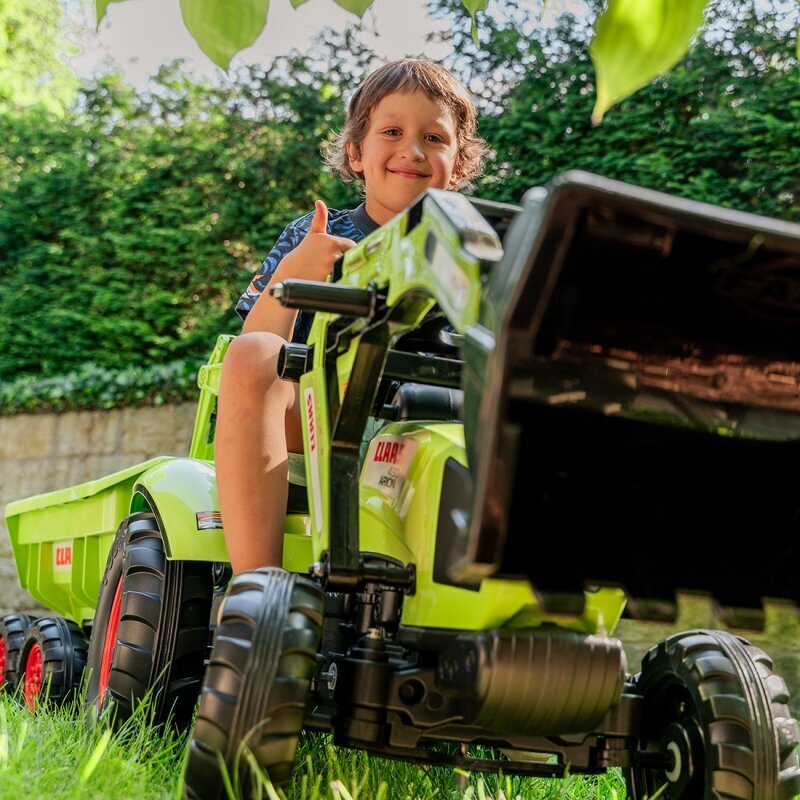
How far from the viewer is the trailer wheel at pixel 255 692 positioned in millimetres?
1605

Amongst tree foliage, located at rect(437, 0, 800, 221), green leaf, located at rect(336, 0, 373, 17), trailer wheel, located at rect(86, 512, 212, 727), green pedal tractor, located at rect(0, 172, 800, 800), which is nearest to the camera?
green leaf, located at rect(336, 0, 373, 17)

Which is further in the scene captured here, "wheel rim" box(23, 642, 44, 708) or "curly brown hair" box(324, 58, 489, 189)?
"wheel rim" box(23, 642, 44, 708)

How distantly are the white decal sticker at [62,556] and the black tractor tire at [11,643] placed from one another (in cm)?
39

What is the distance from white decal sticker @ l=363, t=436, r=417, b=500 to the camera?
6.34 ft

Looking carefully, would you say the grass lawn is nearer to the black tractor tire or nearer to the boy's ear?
the black tractor tire

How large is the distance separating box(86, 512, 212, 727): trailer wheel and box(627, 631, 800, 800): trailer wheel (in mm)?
936

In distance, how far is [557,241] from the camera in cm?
117

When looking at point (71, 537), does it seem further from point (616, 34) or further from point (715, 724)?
point (616, 34)

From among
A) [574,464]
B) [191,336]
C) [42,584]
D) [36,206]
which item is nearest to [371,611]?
[574,464]

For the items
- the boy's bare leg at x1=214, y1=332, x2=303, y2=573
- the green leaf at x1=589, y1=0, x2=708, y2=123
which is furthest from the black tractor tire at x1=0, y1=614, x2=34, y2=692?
the green leaf at x1=589, y1=0, x2=708, y2=123

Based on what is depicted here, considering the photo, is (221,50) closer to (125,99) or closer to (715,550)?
(715,550)

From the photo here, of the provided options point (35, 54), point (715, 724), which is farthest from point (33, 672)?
point (35, 54)

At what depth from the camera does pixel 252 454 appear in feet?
6.51

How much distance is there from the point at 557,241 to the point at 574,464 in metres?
0.30
